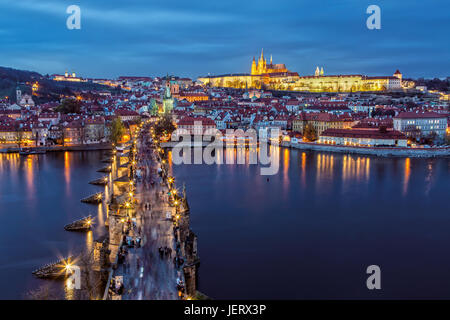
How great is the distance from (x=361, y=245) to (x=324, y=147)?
1295 centimetres

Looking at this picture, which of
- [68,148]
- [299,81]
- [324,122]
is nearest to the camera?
[68,148]

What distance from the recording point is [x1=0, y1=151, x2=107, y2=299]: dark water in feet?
19.5

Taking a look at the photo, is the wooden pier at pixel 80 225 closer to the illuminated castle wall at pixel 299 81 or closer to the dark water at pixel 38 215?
the dark water at pixel 38 215

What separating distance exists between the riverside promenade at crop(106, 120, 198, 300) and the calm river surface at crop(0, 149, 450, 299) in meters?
0.81

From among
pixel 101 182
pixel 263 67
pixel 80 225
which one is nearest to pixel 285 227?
pixel 80 225

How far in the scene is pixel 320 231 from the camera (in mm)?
7766

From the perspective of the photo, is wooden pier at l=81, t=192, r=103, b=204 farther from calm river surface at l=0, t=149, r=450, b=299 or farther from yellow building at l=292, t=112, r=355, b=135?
yellow building at l=292, t=112, r=355, b=135

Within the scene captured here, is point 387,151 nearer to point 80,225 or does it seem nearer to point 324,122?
point 324,122

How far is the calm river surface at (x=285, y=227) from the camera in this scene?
5641 millimetres

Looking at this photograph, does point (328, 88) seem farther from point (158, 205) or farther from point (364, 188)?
point (158, 205)

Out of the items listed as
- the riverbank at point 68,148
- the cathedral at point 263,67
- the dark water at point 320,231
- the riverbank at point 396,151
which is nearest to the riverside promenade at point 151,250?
the dark water at point 320,231

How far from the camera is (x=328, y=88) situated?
160 ft

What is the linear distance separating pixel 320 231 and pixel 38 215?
576 cm
